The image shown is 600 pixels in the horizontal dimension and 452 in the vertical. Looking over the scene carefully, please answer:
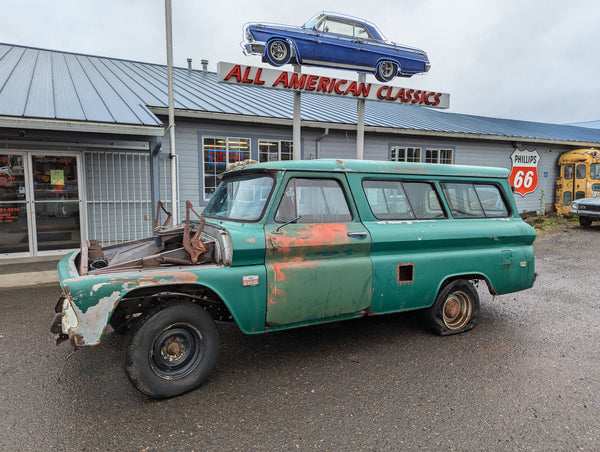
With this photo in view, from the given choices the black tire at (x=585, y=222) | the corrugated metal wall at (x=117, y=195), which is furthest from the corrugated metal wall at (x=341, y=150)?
the black tire at (x=585, y=222)

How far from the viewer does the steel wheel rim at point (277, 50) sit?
25.7 ft

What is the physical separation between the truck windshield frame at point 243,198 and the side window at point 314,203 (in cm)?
18

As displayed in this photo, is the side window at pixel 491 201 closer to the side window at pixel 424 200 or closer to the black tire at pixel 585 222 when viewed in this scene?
the side window at pixel 424 200

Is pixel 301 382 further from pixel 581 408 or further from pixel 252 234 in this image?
pixel 581 408

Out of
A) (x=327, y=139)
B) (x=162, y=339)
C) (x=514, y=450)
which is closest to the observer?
(x=514, y=450)

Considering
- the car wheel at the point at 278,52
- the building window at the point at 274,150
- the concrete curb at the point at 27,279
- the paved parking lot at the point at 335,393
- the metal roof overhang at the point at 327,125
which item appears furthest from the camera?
the building window at the point at 274,150

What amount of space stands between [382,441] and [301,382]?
0.93 metres

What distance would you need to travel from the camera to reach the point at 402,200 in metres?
4.06

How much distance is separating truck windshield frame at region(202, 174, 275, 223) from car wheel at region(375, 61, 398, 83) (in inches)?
252

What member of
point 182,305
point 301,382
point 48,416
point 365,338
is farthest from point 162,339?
point 365,338

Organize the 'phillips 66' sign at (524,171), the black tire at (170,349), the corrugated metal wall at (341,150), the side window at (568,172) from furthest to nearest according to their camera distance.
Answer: the side window at (568,172), the 'phillips 66' sign at (524,171), the corrugated metal wall at (341,150), the black tire at (170,349)

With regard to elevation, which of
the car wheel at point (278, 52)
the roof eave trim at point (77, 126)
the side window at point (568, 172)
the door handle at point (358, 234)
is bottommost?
the door handle at point (358, 234)

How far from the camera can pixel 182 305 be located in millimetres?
3021

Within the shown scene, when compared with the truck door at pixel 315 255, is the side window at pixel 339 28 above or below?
above
